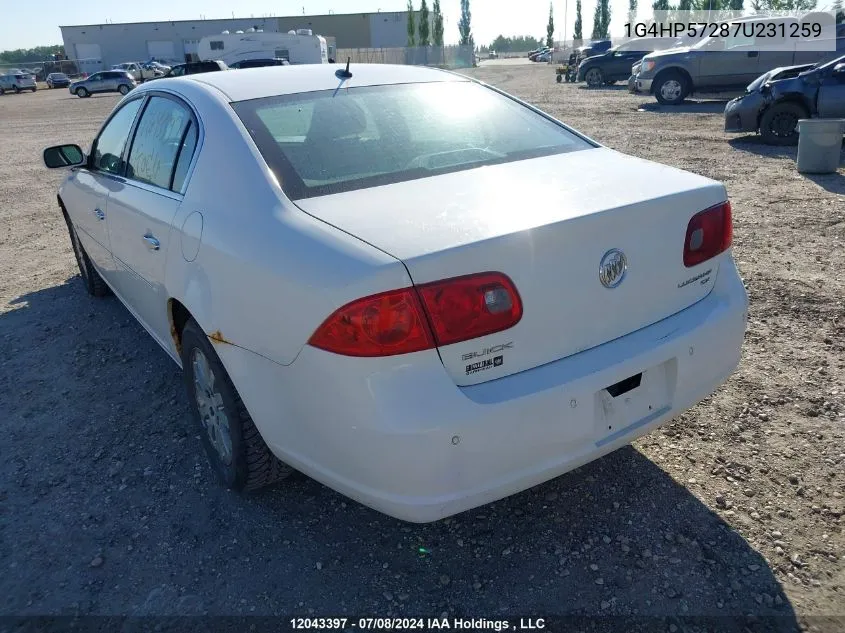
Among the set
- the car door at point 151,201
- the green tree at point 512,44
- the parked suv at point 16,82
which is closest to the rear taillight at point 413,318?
the car door at point 151,201

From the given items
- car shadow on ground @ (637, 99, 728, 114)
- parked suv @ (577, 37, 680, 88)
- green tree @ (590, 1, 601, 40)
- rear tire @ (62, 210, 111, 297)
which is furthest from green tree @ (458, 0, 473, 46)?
rear tire @ (62, 210, 111, 297)

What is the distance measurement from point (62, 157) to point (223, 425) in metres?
2.71

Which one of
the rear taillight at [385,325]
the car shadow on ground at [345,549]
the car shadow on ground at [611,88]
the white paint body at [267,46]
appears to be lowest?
the car shadow on ground at [345,549]

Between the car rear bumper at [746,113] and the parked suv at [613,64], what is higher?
the parked suv at [613,64]

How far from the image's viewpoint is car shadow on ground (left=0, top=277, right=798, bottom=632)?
2281 mm

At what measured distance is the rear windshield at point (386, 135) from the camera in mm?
2600

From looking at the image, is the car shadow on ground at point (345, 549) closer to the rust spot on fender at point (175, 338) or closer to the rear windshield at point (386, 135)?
the rust spot on fender at point (175, 338)

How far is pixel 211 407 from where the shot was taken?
2.95m

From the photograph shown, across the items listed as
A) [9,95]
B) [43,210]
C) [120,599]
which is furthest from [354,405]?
[9,95]

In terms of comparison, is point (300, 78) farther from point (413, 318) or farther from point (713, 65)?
point (713, 65)

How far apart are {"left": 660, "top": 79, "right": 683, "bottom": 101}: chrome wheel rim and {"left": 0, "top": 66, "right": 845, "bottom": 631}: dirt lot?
14.8 meters

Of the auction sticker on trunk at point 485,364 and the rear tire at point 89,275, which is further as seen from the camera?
the rear tire at point 89,275

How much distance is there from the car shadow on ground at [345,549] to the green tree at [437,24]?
8556 cm

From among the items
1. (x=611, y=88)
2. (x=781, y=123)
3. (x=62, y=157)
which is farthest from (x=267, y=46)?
(x=62, y=157)
